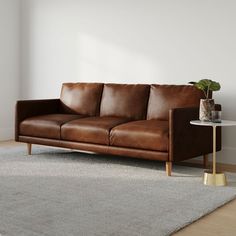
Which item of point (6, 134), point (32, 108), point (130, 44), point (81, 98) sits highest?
point (130, 44)

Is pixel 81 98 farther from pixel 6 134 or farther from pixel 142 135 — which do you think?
pixel 6 134

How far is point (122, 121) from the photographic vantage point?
185 inches

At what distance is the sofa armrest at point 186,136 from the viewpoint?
13.1 feet

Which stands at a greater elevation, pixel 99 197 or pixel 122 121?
pixel 122 121

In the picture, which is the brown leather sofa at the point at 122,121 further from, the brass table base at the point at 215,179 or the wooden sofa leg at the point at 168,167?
the brass table base at the point at 215,179

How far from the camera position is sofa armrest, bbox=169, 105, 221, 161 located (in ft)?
13.1

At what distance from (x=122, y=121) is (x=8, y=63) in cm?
252

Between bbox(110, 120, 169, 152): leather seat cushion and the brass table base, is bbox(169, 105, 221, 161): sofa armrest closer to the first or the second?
bbox(110, 120, 169, 152): leather seat cushion

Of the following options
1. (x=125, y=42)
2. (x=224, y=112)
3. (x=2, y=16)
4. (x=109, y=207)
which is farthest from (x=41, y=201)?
(x=2, y=16)

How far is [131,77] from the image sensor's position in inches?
216

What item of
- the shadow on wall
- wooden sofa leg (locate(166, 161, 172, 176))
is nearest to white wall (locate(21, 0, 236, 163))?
the shadow on wall

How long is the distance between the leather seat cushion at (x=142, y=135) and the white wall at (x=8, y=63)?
8.46 feet

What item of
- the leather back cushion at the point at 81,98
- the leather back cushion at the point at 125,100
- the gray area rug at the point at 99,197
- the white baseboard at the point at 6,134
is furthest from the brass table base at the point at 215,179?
the white baseboard at the point at 6,134

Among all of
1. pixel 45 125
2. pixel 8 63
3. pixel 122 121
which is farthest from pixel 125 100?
pixel 8 63
